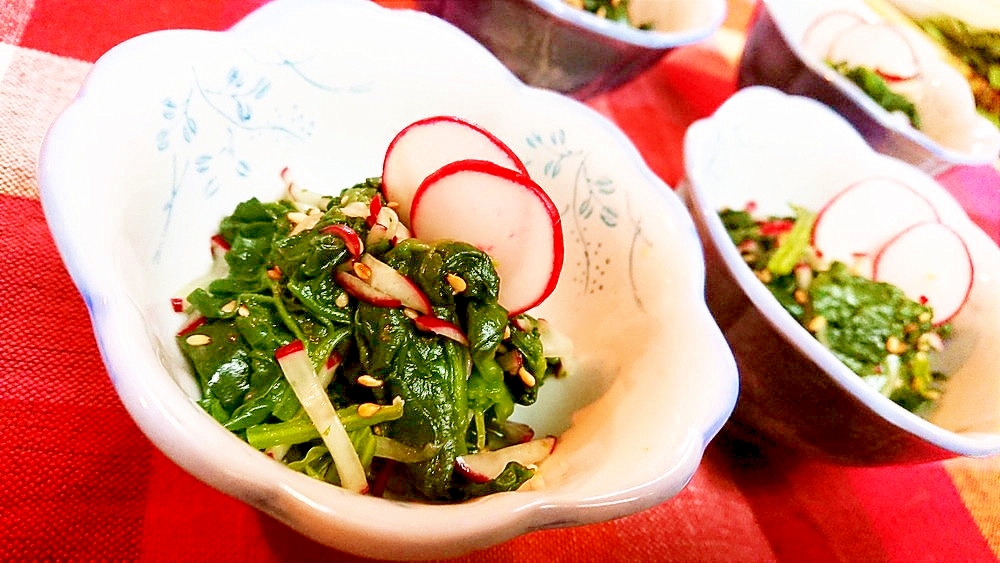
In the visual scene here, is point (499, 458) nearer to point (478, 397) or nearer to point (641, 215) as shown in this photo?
point (478, 397)

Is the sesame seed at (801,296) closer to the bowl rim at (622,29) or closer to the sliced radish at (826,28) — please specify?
the bowl rim at (622,29)

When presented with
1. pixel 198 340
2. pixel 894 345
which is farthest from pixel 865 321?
pixel 198 340

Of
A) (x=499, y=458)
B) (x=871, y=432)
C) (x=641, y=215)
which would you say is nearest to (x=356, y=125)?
(x=641, y=215)

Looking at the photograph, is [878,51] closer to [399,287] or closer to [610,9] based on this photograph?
[610,9]

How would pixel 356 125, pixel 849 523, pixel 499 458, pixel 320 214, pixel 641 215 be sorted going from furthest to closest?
pixel 849 523 → pixel 356 125 → pixel 641 215 → pixel 320 214 → pixel 499 458

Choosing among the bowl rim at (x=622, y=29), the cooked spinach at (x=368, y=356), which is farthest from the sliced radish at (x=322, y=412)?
the bowl rim at (x=622, y=29)

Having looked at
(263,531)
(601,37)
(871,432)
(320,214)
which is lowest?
(263,531)

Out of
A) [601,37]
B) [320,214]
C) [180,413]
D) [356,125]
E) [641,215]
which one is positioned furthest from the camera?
[601,37]
